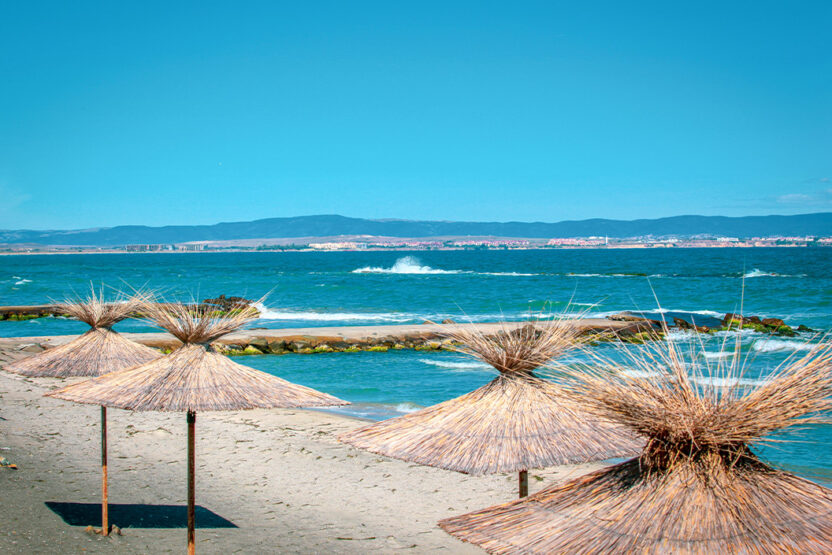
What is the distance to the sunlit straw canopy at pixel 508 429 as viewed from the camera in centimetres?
544

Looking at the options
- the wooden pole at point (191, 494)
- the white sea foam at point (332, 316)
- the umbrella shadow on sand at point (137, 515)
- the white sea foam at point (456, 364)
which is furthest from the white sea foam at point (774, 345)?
the wooden pole at point (191, 494)

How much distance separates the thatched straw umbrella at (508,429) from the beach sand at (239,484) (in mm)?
2528

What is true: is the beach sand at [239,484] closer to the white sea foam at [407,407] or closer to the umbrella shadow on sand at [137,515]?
the umbrella shadow on sand at [137,515]

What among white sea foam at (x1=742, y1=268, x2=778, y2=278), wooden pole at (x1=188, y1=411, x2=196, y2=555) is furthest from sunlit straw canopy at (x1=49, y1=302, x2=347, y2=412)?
white sea foam at (x1=742, y1=268, x2=778, y2=278)

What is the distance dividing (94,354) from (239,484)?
2629mm

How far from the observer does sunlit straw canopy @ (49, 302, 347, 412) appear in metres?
6.75

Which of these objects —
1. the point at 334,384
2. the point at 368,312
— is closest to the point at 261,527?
the point at 334,384

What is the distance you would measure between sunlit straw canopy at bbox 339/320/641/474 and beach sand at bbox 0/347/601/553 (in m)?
2.52

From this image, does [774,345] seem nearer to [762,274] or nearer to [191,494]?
[191,494]

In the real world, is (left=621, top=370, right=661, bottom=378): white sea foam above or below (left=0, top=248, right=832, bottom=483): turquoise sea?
above

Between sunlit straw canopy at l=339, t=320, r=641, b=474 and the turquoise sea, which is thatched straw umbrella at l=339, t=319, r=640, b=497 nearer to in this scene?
sunlit straw canopy at l=339, t=320, r=641, b=474

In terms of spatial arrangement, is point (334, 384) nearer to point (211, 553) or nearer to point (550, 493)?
point (211, 553)

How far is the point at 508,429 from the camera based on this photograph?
18.3 ft

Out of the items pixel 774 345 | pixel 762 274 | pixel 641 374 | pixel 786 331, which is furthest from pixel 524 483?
pixel 762 274
